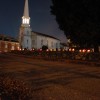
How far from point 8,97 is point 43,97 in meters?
1.42

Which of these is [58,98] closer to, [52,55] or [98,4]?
[98,4]

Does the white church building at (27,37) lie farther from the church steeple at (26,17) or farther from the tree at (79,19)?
the tree at (79,19)

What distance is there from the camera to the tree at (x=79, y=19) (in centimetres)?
2705

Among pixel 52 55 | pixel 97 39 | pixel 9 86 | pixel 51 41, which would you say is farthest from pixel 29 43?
pixel 9 86

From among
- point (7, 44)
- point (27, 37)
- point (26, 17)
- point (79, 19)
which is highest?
point (26, 17)

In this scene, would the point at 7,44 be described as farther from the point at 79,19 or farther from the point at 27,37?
the point at 79,19

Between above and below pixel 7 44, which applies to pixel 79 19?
above

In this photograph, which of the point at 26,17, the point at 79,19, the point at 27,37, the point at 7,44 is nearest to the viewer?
the point at 79,19

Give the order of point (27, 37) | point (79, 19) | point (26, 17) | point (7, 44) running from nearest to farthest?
point (79, 19) → point (7, 44) → point (27, 37) → point (26, 17)

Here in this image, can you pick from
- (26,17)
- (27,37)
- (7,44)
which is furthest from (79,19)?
(26,17)

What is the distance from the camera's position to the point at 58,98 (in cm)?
801

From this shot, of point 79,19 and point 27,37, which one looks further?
point 27,37

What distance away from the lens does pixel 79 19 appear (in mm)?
29578

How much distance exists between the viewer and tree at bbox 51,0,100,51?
27047 mm
